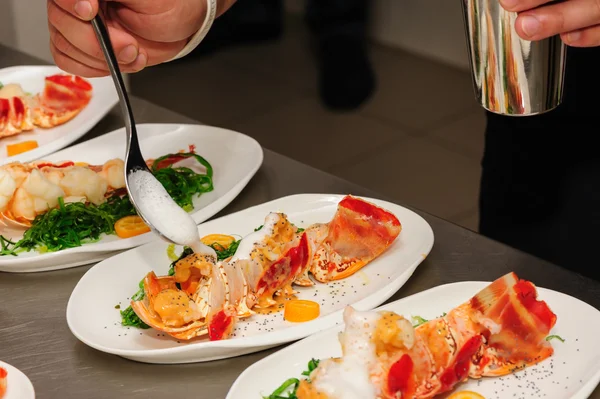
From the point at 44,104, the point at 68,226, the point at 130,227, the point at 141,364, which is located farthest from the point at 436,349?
the point at 44,104

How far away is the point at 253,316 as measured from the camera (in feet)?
5.39

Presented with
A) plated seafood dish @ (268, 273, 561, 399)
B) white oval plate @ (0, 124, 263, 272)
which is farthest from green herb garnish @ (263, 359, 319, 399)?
white oval plate @ (0, 124, 263, 272)

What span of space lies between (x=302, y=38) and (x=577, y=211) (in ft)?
10.2

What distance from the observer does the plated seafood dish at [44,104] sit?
8.06ft

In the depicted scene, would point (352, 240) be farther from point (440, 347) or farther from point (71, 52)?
point (71, 52)

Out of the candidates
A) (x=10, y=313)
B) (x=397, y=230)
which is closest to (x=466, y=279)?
(x=397, y=230)

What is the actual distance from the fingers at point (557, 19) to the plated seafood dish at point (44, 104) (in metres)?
1.60

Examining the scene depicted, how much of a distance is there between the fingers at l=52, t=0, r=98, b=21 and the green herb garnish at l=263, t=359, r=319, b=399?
82cm

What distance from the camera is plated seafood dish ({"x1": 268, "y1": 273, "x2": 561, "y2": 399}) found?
1.31 metres

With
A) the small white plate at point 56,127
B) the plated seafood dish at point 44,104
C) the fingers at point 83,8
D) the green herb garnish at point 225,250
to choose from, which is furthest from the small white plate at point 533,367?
the plated seafood dish at point 44,104

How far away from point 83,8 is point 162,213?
44 cm

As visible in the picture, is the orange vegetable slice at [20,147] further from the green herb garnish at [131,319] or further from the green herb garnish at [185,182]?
the green herb garnish at [131,319]

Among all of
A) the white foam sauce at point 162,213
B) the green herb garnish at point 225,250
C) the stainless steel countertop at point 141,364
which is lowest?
the stainless steel countertop at point 141,364

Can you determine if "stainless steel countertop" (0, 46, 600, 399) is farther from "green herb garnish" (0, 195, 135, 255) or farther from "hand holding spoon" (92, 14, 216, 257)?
"hand holding spoon" (92, 14, 216, 257)
